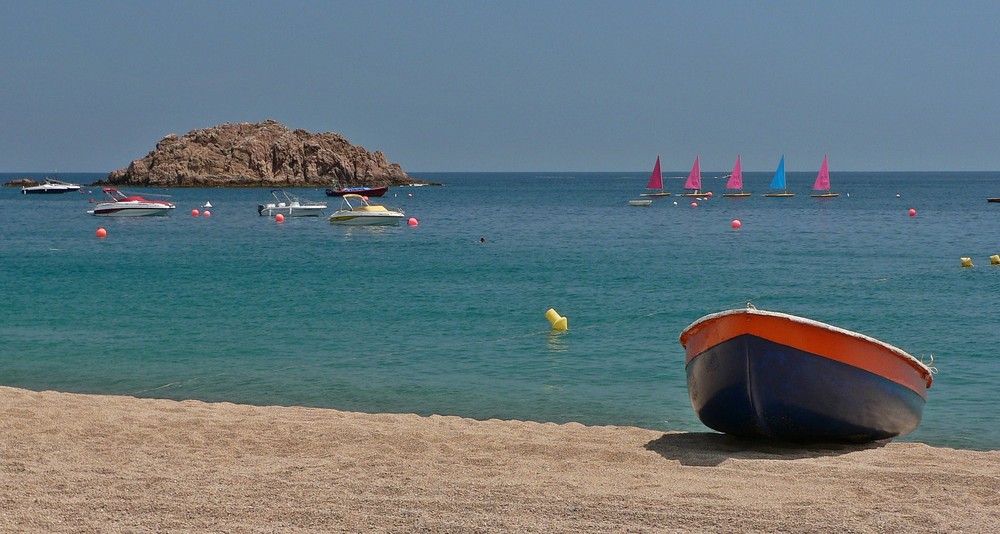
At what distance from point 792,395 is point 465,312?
44.9 ft

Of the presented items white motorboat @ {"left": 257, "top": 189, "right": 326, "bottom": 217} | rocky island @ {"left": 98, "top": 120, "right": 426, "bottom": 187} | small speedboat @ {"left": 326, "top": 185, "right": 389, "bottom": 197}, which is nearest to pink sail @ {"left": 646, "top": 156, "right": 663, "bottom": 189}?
small speedboat @ {"left": 326, "top": 185, "right": 389, "bottom": 197}

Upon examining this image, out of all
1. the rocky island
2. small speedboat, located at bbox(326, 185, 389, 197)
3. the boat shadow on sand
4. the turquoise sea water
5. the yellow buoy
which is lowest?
the turquoise sea water

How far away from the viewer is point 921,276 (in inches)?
1154

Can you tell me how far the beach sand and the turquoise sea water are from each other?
307 centimetres

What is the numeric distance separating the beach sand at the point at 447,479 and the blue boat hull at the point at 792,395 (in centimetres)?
25

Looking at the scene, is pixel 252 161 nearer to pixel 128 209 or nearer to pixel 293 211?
pixel 128 209

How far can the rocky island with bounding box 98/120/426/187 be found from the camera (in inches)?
5487

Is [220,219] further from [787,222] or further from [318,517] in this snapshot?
[318,517]

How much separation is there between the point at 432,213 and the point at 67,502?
7107cm

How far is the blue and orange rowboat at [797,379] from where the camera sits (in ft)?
29.8

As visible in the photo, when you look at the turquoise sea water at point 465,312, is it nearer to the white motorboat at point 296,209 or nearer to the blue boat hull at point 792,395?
the blue boat hull at point 792,395

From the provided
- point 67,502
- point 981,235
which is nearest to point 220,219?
point 981,235

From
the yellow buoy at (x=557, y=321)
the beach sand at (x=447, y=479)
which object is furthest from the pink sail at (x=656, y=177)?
the beach sand at (x=447, y=479)

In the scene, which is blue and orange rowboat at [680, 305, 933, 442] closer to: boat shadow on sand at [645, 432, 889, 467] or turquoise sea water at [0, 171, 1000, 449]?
boat shadow on sand at [645, 432, 889, 467]
